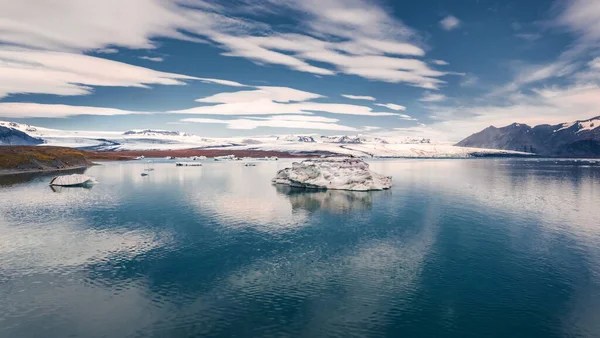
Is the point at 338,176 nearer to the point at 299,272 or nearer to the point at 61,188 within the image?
the point at 299,272

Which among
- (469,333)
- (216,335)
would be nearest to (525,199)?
(469,333)

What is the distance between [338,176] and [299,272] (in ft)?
154

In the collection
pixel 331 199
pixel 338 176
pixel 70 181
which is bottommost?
pixel 331 199

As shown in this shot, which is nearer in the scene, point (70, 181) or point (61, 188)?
point (61, 188)

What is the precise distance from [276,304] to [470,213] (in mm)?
35558

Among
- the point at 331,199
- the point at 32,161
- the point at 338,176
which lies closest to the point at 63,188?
the point at 331,199

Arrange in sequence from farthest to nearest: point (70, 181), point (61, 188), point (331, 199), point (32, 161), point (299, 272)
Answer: point (32, 161), point (70, 181), point (61, 188), point (331, 199), point (299, 272)

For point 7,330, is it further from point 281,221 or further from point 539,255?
point 539,255

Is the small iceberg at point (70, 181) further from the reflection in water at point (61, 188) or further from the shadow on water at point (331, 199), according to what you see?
the shadow on water at point (331, 199)

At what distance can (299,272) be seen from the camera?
2483 cm

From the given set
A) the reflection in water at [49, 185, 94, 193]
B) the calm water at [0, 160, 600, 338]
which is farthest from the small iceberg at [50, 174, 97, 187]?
the calm water at [0, 160, 600, 338]

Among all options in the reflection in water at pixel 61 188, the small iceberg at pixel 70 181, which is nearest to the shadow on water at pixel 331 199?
the reflection in water at pixel 61 188

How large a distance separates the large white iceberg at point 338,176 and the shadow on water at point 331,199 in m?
1.62

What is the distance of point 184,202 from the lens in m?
54.5
